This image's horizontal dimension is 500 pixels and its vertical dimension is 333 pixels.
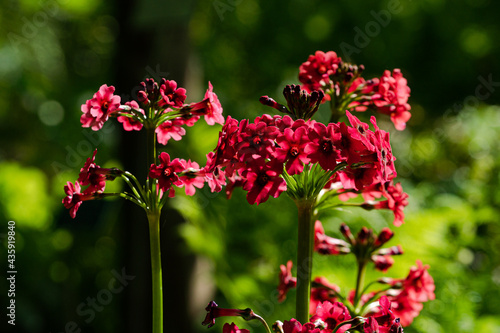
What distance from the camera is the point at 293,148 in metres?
0.78

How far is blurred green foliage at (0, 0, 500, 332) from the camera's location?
2.94 meters

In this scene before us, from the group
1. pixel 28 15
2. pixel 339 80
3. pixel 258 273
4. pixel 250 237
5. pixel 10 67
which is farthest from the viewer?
pixel 28 15

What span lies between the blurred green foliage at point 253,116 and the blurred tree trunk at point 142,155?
0.06 m

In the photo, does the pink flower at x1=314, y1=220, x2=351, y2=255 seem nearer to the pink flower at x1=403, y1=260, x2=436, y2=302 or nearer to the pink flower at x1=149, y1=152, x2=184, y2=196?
the pink flower at x1=403, y1=260, x2=436, y2=302

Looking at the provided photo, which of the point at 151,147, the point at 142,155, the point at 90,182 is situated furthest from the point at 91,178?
the point at 142,155

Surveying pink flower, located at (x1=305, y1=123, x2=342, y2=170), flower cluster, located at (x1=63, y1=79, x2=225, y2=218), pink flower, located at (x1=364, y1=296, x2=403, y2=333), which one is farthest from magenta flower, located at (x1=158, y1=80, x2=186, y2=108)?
pink flower, located at (x1=364, y1=296, x2=403, y2=333)

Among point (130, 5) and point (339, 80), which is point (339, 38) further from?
point (339, 80)

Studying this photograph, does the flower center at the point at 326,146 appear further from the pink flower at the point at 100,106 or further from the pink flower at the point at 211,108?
the pink flower at the point at 100,106

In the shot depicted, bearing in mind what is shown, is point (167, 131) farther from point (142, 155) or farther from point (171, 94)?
point (142, 155)

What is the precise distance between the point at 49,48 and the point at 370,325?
349 inches

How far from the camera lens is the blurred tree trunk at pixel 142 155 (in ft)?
9.94

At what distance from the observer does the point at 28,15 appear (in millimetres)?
8242

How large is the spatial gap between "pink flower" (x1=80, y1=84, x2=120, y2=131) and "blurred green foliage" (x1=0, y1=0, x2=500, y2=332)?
142 cm

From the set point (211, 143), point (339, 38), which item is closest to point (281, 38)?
point (339, 38)
